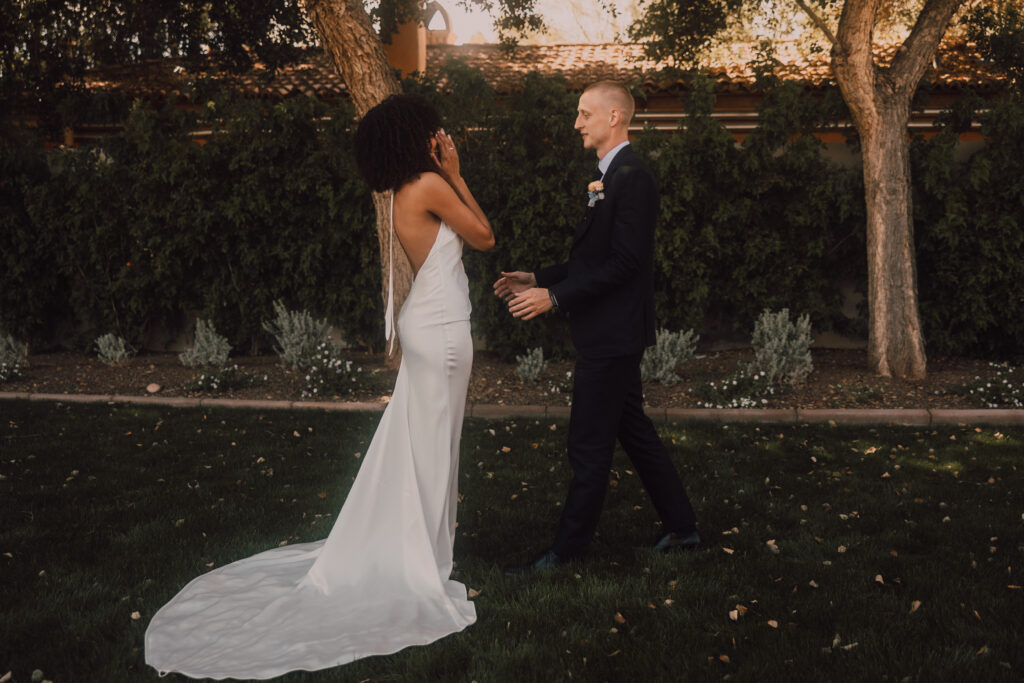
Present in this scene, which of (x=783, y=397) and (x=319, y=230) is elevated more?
(x=319, y=230)

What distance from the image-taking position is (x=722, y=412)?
7223 mm

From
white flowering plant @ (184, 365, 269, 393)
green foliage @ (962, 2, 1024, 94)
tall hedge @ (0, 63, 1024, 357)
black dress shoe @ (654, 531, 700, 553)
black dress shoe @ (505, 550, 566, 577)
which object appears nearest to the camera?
black dress shoe @ (505, 550, 566, 577)

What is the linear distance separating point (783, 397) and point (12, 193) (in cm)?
942

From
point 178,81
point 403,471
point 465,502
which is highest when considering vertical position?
point 178,81

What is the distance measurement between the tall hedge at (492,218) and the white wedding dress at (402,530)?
5.51 metres

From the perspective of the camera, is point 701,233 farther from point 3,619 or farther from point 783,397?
point 3,619

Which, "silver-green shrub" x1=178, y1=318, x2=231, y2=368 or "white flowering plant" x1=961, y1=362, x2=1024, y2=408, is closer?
"white flowering plant" x1=961, y1=362, x2=1024, y2=408

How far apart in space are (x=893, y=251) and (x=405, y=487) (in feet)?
20.7

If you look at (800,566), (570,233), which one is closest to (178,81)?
(570,233)

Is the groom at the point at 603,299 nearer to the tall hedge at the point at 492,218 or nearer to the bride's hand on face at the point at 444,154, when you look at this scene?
the bride's hand on face at the point at 444,154

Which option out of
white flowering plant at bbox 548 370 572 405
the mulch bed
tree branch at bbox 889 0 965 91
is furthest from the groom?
tree branch at bbox 889 0 965 91

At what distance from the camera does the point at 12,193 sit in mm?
10297

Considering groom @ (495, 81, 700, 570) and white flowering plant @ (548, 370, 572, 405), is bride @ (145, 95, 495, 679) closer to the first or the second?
groom @ (495, 81, 700, 570)

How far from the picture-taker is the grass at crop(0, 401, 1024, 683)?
10.3 ft
